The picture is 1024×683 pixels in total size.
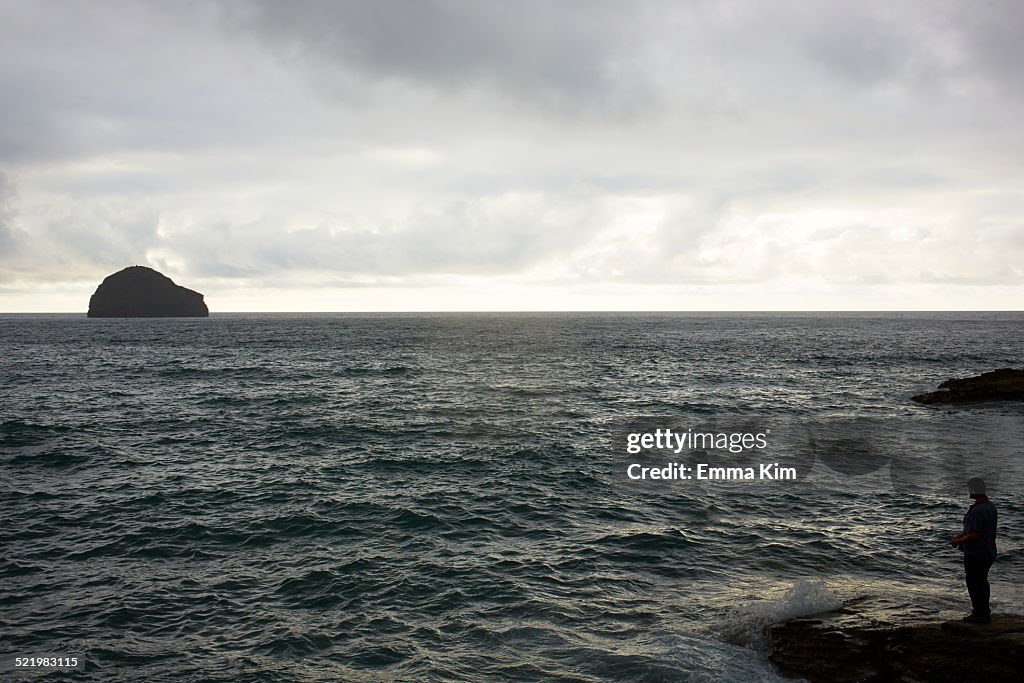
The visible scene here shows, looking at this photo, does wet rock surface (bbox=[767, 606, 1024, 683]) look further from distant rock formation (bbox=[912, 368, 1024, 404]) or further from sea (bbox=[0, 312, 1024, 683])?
distant rock formation (bbox=[912, 368, 1024, 404])

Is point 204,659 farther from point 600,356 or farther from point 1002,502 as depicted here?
point 600,356

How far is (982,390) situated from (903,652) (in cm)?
4223

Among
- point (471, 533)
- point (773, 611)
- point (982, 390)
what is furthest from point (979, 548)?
point (982, 390)

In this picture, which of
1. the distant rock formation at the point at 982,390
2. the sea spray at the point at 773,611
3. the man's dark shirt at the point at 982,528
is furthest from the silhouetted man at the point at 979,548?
the distant rock formation at the point at 982,390

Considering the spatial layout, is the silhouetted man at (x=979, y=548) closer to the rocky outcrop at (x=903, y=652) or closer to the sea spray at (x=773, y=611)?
the rocky outcrop at (x=903, y=652)

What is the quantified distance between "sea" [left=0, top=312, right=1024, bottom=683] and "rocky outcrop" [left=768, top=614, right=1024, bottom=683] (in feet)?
2.43

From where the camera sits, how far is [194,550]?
725 inches

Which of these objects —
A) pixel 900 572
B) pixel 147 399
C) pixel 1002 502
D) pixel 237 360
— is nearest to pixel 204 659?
pixel 900 572

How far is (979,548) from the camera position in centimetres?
1170

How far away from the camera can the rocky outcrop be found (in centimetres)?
1017

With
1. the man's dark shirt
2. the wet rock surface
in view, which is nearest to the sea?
the wet rock surface

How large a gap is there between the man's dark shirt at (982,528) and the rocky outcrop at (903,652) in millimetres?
1292

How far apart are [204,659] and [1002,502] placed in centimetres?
2576

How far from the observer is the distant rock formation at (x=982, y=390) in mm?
42781
